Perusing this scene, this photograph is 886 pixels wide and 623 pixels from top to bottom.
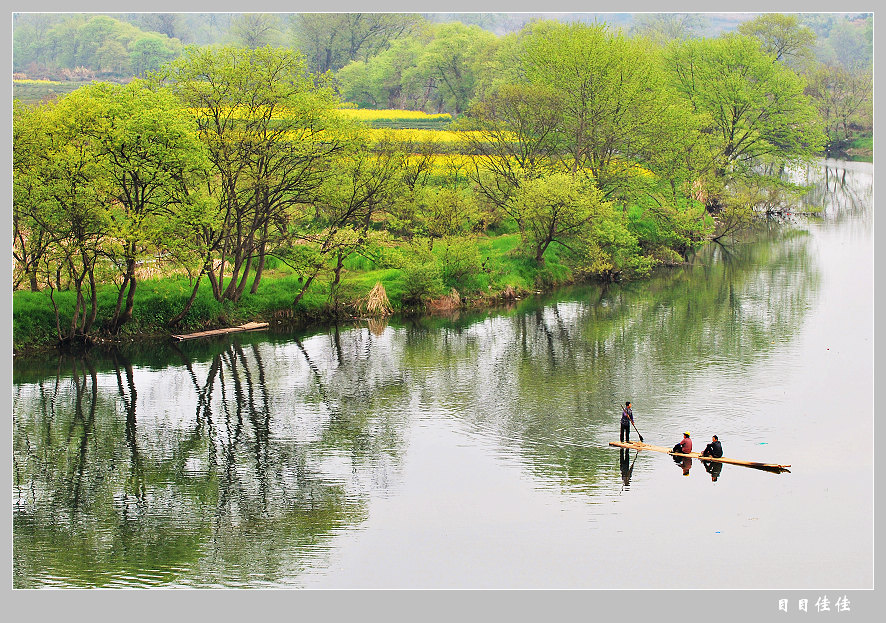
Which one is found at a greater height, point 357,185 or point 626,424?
point 357,185

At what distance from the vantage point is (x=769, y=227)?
83.5m

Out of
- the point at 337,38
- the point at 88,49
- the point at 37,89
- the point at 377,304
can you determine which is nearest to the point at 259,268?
the point at 377,304

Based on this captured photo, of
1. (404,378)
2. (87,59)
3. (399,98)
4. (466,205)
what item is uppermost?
(87,59)

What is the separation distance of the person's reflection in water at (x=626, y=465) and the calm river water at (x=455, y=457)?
9cm

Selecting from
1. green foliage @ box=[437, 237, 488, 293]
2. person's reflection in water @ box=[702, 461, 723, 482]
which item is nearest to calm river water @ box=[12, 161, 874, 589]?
person's reflection in water @ box=[702, 461, 723, 482]

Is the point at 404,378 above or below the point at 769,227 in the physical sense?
below

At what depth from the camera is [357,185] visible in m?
54.5

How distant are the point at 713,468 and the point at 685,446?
107 cm

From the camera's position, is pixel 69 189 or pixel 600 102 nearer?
pixel 69 189

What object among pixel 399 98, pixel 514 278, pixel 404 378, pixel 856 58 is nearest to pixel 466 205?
pixel 514 278

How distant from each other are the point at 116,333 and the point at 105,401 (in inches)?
362

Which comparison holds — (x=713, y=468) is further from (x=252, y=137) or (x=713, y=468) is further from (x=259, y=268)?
(x=259, y=268)

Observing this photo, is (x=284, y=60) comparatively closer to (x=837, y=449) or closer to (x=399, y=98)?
(x=837, y=449)

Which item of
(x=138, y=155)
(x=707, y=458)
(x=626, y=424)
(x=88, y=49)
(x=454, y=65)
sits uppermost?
(x=88, y=49)
